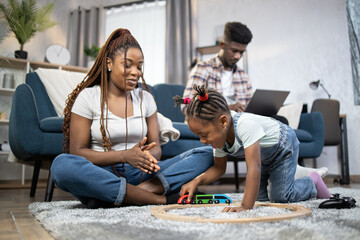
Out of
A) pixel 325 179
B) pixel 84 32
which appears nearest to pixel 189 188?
pixel 325 179

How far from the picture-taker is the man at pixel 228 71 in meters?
2.06

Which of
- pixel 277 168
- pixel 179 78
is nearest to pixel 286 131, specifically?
pixel 277 168

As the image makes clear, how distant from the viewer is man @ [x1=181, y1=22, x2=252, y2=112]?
206 centimetres

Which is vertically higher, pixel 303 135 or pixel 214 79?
pixel 214 79

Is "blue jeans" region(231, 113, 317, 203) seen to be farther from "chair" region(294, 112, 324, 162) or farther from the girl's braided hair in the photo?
"chair" region(294, 112, 324, 162)

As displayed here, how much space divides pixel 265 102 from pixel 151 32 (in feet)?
9.03

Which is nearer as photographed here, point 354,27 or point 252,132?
point 252,132

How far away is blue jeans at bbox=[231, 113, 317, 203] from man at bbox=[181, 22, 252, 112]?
Result: 0.68 metres

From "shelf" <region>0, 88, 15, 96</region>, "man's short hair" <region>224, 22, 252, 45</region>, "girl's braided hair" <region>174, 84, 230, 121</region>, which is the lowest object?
"girl's braided hair" <region>174, 84, 230, 121</region>

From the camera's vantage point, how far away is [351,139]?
3414mm

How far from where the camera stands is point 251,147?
3.29 feet

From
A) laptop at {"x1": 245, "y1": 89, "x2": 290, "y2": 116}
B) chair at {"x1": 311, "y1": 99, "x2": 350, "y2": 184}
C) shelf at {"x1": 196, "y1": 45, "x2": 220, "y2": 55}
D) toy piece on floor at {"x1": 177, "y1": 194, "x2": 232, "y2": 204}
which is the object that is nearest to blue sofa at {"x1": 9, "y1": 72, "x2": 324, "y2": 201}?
laptop at {"x1": 245, "y1": 89, "x2": 290, "y2": 116}

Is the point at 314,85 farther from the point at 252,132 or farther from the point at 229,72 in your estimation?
the point at 252,132

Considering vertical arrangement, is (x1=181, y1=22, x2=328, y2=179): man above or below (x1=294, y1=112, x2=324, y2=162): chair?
above
